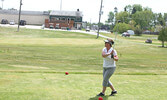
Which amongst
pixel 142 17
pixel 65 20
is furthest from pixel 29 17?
pixel 142 17

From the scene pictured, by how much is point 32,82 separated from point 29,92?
6.37 feet

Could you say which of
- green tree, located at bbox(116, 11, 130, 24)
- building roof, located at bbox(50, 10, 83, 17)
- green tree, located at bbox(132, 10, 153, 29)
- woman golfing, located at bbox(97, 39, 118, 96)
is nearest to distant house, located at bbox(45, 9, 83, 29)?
building roof, located at bbox(50, 10, 83, 17)

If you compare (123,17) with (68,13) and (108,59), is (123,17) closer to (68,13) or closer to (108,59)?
(68,13)

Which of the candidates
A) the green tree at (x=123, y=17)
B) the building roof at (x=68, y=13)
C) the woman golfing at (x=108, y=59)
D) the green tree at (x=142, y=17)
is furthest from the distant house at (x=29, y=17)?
the woman golfing at (x=108, y=59)

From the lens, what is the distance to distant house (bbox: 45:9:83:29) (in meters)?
117

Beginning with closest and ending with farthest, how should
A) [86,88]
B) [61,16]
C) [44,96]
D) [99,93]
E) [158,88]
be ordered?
[44,96] → [99,93] → [86,88] → [158,88] → [61,16]

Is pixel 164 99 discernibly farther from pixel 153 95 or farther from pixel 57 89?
pixel 57 89

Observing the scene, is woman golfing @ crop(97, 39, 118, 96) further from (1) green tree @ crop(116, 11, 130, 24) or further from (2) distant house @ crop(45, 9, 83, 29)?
(1) green tree @ crop(116, 11, 130, 24)

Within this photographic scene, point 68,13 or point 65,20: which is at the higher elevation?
point 68,13

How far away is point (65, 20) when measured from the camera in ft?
400

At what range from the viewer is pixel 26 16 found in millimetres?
131750

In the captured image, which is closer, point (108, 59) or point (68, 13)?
point (108, 59)

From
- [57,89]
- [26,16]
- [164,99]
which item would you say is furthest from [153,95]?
[26,16]

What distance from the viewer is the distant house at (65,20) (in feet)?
384
